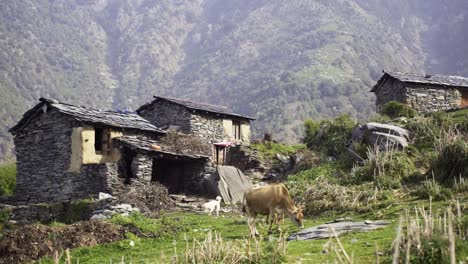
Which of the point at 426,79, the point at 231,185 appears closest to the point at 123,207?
the point at 231,185

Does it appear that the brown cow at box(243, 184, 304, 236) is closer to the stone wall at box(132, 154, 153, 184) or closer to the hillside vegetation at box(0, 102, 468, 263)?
the hillside vegetation at box(0, 102, 468, 263)

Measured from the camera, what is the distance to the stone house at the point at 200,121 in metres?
41.2

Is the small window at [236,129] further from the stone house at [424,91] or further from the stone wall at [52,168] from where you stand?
the stone wall at [52,168]

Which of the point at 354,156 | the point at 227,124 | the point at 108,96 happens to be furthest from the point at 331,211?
the point at 108,96

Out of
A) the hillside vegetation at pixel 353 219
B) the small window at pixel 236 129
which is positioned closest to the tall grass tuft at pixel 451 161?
the hillside vegetation at pixel 353 219

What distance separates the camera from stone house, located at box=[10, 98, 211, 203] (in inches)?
1099

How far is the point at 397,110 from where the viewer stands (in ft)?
117

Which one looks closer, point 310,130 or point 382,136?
point 382,136

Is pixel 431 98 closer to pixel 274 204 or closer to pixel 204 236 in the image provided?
pixel 274 204

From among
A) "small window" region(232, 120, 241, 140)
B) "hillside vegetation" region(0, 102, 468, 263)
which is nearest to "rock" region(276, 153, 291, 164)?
"small window" region(232, 120, 241, 140)

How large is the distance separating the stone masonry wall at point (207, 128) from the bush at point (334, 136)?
887cm

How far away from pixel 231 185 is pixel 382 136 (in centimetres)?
853

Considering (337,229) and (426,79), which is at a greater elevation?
(426,79)

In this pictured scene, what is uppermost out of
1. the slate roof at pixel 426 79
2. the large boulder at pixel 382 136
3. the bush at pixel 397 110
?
the slate roof at pixel 426 79
